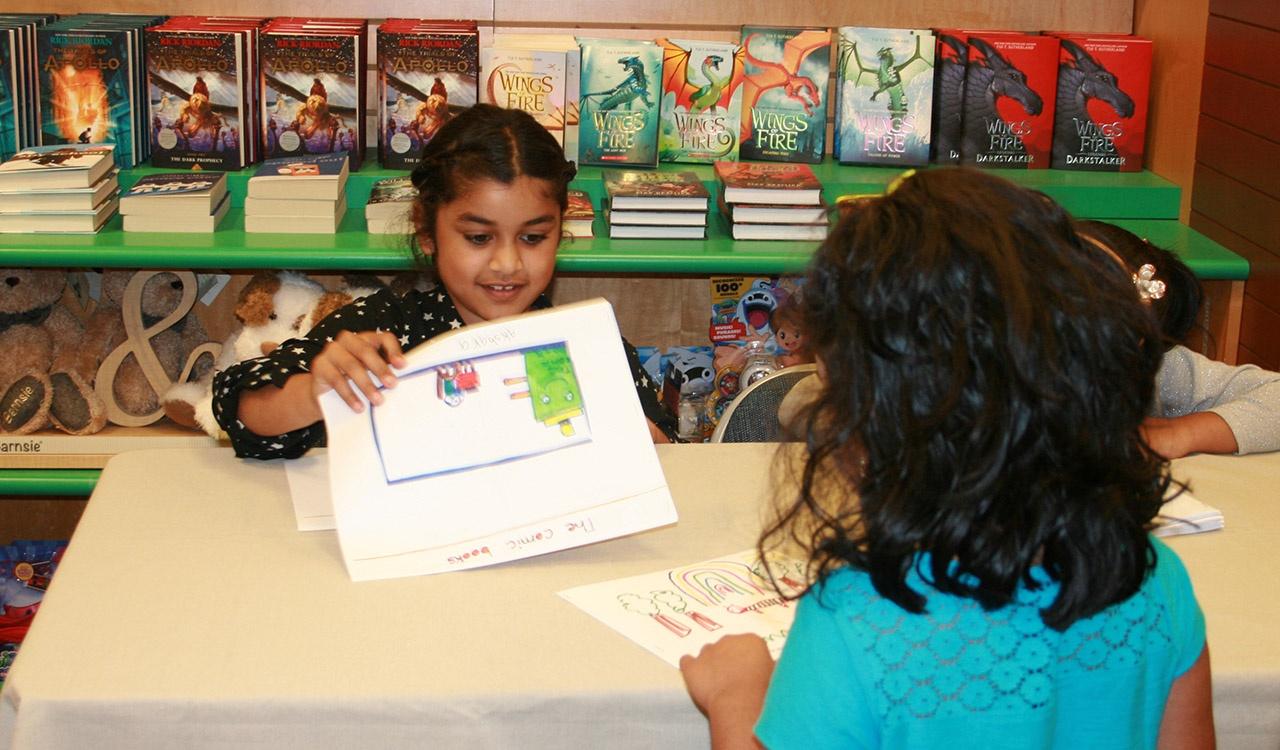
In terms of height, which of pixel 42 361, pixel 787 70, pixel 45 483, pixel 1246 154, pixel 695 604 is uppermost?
pixel 787 70

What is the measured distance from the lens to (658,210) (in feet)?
7.67

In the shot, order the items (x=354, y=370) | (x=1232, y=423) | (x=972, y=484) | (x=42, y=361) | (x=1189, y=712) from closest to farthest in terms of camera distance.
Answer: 1. (x=972, y=484)
2. (x=1189, y=712)
3. (x=354, y=370)
4. (x=1232, y=423)
5. (x=42, y=361)

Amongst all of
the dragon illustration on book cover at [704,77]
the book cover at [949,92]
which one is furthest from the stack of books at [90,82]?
the book cover at [949,92]

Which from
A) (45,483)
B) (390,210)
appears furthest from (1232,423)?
(45,483)

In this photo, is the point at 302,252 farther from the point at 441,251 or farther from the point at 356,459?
the point at 356,459

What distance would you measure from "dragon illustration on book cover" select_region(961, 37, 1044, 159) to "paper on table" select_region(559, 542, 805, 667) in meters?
1.43

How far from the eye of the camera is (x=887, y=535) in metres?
0.86

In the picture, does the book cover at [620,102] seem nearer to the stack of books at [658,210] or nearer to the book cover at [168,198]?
the stack of books at [658,210]

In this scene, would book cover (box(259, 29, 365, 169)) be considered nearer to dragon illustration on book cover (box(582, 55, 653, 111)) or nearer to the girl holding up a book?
dragon illustration on book cover (box(582, 55, 653, 111))

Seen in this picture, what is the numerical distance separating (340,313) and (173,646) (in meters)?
0.71

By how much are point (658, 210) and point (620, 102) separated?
0.26 meters

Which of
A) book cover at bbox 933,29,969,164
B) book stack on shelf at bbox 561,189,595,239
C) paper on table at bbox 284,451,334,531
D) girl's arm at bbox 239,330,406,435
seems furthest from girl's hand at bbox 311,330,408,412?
book cover at bbox 933,29,969,164

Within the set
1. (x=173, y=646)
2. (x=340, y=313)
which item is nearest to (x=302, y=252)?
(x=340, y=313)

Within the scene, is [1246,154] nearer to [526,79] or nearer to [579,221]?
[579,221]
